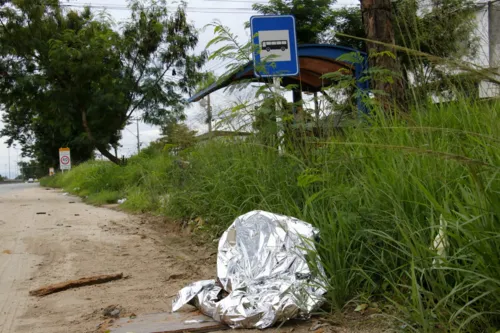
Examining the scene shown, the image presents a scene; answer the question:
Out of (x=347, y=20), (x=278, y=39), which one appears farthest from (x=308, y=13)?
(x=278, y=39)

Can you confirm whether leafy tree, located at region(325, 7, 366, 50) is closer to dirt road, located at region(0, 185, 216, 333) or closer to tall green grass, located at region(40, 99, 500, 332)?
dirt road, located at region(0, 185, 216, 333)

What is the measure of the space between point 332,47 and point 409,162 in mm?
5792

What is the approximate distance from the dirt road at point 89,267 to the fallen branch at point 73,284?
8 centimetres

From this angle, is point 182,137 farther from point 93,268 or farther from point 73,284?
point 73,284

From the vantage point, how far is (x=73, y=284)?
14.1 feet

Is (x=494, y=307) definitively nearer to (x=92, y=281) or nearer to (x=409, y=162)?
(x=409, y=162)

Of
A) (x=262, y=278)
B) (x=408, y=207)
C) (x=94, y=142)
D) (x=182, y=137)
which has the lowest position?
(x=262, y=278)

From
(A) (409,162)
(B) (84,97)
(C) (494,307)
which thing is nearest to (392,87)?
(A) (409,162)

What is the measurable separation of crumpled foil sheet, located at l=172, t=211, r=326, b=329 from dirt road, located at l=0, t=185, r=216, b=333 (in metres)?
0.43

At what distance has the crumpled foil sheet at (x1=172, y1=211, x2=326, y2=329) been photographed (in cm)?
298

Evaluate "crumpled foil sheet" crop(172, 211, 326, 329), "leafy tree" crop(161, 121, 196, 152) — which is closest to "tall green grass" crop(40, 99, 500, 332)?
"crumpled foil sheet" crop(172, 211, 326, 329)

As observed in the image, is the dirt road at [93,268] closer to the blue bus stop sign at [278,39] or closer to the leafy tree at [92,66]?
the blue bus stop sign at [278,39]

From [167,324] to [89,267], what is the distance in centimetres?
214

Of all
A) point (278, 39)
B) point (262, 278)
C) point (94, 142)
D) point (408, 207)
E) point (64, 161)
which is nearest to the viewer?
point (408, 207)
